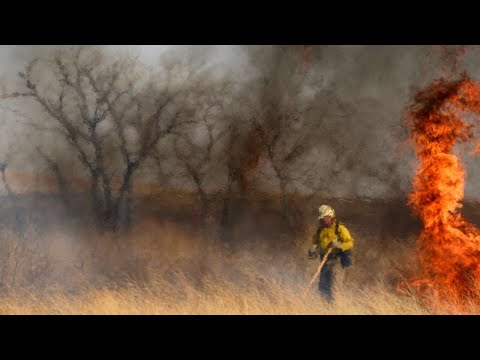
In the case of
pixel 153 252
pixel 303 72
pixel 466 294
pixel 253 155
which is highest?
pixel 303 72

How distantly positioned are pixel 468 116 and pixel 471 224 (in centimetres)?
189

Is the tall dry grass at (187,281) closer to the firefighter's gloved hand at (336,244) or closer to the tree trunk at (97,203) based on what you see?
the tree trunk at (97,203)

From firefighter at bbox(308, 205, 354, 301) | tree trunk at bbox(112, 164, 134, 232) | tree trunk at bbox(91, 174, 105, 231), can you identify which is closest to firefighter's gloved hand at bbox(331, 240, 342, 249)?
firefighter at bbox(308, 205, 354, 301)

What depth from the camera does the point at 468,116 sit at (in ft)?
37.3

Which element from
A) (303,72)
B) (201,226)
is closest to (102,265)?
(201,226)

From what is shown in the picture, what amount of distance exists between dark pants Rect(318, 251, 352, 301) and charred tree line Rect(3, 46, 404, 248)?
98 centimetres

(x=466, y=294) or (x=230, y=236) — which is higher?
(x=230, y=236)

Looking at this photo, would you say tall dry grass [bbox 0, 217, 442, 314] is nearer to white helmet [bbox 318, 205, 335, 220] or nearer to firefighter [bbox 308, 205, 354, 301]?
firefighter [bbox 308, 205, 354, 301]

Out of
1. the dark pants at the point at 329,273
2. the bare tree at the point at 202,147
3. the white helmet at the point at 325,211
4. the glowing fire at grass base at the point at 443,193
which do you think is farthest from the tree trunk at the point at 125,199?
the glowing fire at grass base at the point at 443,193

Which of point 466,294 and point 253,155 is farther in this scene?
point 253,155

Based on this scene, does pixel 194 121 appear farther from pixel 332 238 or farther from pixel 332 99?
pixel 332 238

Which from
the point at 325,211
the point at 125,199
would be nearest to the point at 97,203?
the point at 125,199

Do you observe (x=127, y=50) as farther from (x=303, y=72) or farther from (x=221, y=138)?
(x=303, y=72)

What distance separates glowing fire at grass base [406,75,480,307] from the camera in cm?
1104
